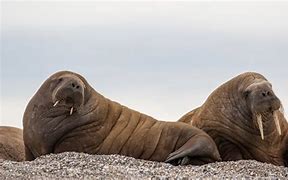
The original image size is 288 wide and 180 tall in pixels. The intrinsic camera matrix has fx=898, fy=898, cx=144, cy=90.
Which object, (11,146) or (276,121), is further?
(11,146)

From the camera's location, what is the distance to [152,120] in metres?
12.8

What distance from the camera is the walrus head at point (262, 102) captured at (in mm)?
12148

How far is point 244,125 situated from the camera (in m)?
12.8

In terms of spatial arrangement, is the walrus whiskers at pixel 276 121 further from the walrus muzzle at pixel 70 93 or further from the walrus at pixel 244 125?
the walrus muzzle at pixel 70 93

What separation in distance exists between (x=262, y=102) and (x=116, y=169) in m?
3.01

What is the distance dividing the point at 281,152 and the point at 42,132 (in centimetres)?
342

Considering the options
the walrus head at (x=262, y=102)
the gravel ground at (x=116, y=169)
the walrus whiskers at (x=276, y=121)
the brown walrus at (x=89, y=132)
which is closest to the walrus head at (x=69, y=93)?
the brown walrus at (x=89, y=132)

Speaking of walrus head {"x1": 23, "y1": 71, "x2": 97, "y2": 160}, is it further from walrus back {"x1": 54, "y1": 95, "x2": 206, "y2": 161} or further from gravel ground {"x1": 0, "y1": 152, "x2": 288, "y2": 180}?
gravel ground {"x1": 0, "y1": 152, "x2": 288, "y2": 180}

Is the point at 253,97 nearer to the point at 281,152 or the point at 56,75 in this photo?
the point at 281,152

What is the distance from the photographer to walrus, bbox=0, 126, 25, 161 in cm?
1340

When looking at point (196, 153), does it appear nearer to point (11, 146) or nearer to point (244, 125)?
point (244, 125)

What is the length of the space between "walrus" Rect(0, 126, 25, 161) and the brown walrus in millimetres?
1147

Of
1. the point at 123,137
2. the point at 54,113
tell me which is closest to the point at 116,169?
the point at 123,137

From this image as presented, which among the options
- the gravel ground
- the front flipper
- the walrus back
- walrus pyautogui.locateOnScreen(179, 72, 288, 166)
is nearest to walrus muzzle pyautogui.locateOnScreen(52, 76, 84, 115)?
the walrus back
